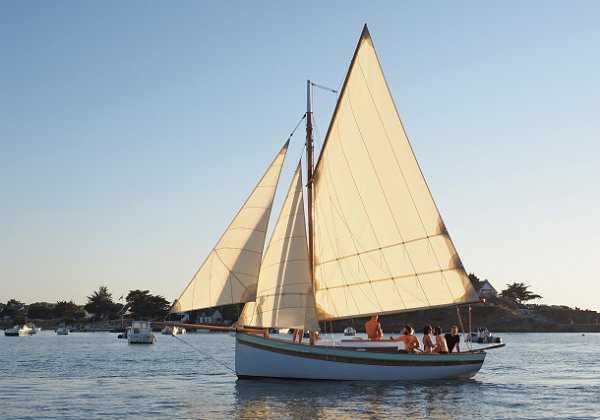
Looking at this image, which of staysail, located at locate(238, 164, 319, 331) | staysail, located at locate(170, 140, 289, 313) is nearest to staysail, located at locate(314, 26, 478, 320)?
staysail, located at locate(238, 164, 319, 331)

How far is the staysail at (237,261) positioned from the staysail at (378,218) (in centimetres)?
400

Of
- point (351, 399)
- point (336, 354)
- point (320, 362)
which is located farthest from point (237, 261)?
point (351, 399)

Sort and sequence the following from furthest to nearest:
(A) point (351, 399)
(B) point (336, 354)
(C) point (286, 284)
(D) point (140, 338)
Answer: (D) point (140, 338) < (B) point (336, 354) < (C) point (286, 284) < (A) point (351, 399)

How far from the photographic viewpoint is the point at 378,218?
42.9 metres

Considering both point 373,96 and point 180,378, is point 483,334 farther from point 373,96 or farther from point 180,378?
point 373,96

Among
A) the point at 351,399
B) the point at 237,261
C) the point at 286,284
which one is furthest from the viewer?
the point at 286,284

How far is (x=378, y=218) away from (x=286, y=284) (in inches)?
244

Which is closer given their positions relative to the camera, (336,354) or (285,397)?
(285,397)

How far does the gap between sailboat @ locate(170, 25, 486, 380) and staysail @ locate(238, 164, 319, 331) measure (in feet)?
0.18

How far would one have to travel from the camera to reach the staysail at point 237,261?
4078 centimetres

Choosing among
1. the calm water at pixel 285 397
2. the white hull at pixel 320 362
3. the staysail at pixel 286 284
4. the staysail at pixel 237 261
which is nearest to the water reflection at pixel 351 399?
the calm water at pixel 285 397

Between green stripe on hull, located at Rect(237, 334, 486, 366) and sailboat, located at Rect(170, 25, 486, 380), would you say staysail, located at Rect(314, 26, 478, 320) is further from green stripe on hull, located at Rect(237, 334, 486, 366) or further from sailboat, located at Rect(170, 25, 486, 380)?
green stripe on hull, located at Rect(237, 334, 486, 366)

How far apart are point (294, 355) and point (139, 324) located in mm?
110756

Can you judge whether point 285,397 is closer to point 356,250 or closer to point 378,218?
point 356,250
